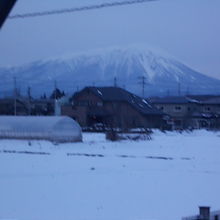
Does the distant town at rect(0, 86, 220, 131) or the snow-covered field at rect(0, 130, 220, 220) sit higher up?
the snow-covered field at rect(0, 130, 220, 220)

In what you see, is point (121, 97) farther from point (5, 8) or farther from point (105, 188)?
point (5, 8)

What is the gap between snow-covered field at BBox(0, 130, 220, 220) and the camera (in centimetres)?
864

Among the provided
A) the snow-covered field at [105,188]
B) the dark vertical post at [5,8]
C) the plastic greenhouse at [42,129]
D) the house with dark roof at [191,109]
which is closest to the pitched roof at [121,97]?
the house with dark roof at [191,109]

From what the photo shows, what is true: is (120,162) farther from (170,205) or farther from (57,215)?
(57,215)

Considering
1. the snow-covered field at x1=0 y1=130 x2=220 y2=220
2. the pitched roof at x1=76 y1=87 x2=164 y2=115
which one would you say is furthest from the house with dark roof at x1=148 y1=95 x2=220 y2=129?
the snow-covered field at x1=0 y1=130 x2=220 y2=220

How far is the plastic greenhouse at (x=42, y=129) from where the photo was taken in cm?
3075

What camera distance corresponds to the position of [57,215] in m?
8.31

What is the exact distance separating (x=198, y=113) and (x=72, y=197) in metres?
61.1

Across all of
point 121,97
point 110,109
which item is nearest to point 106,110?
point 110,109

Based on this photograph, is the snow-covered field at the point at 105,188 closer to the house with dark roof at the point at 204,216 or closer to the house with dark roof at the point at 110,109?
the house with dark roof at the point at 204,216

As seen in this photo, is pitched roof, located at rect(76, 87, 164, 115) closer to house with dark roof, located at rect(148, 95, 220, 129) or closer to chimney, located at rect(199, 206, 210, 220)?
house with dark roof, located at rect(148, 95, 220, 129)

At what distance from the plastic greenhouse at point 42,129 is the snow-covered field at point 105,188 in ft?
40.0

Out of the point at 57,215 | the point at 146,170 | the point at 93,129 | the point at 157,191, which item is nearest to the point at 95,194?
the point at 157,191

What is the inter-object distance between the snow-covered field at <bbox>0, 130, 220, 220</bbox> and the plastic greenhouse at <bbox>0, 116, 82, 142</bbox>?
12180 millimetres
